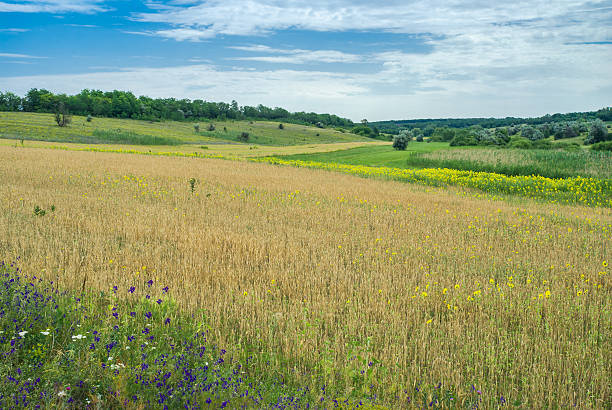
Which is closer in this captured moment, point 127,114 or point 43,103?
point 43,103

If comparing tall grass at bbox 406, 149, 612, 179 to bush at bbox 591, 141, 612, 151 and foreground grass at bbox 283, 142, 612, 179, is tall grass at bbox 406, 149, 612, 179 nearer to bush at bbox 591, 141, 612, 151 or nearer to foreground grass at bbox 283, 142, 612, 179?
foreground grass at bbox 283, 142, 612, 179

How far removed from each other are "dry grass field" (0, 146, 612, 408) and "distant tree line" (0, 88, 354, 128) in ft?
334

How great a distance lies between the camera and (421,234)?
10.9 meters

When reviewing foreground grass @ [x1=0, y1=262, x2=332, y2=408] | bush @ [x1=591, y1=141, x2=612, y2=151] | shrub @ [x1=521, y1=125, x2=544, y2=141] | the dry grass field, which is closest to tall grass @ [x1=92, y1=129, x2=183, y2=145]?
shrub @ [x1=521, y1=125, x2=544, y2=141]

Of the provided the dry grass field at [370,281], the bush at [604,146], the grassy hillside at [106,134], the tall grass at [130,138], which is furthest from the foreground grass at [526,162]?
the grassy hillside at [106,134]

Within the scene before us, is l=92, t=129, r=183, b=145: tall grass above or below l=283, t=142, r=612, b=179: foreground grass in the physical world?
above

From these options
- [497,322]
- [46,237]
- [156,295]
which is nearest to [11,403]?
[156,295]

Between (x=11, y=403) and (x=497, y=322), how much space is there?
543 cm

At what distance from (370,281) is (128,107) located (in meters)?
139

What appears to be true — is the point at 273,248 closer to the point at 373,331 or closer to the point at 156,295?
the point at 156,295

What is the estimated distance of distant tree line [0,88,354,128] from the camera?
12062 cm

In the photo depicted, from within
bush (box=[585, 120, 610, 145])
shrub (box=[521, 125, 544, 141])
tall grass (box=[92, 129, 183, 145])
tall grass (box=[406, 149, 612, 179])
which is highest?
shrub (box=[521, 125, 544, 141])

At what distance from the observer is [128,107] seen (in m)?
130

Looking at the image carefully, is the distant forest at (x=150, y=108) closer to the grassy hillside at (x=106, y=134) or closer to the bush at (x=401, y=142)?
the grassy hillside at (x=106, y=134)
